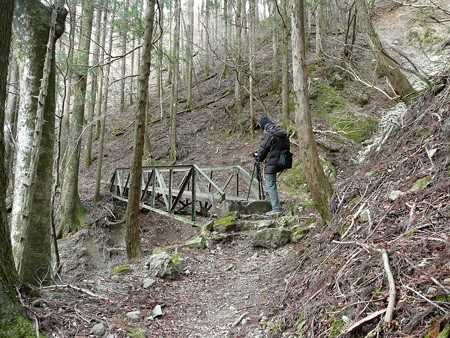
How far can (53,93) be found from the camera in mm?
3959

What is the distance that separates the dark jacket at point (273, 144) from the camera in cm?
680

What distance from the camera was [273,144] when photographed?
6.85m

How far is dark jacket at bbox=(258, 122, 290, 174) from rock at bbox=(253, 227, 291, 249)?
1403mm

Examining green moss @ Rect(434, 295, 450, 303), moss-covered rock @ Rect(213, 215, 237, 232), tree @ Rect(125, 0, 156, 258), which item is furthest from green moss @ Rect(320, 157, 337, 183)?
green moss @ Rect(434, 295, 450, 303)

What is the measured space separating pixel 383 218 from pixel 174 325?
2.30m

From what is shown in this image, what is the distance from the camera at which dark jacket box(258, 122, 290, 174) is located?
22.3 feet

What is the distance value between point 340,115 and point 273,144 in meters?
6.27

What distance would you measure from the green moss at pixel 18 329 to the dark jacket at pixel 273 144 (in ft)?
17.0

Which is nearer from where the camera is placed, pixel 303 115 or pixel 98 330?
pixel 98 330

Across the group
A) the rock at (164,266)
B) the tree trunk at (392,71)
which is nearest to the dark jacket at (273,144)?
the tree trunk at (392,71)

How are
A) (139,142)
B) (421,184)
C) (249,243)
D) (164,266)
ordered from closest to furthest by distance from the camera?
(421,184)
(164,266)
(139,142)
(249,243)

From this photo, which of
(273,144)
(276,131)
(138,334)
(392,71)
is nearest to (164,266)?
(138,334)

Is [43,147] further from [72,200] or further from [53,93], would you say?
[72,200]

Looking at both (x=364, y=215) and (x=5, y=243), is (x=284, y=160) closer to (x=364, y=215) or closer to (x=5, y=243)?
(x=364, y=215)
